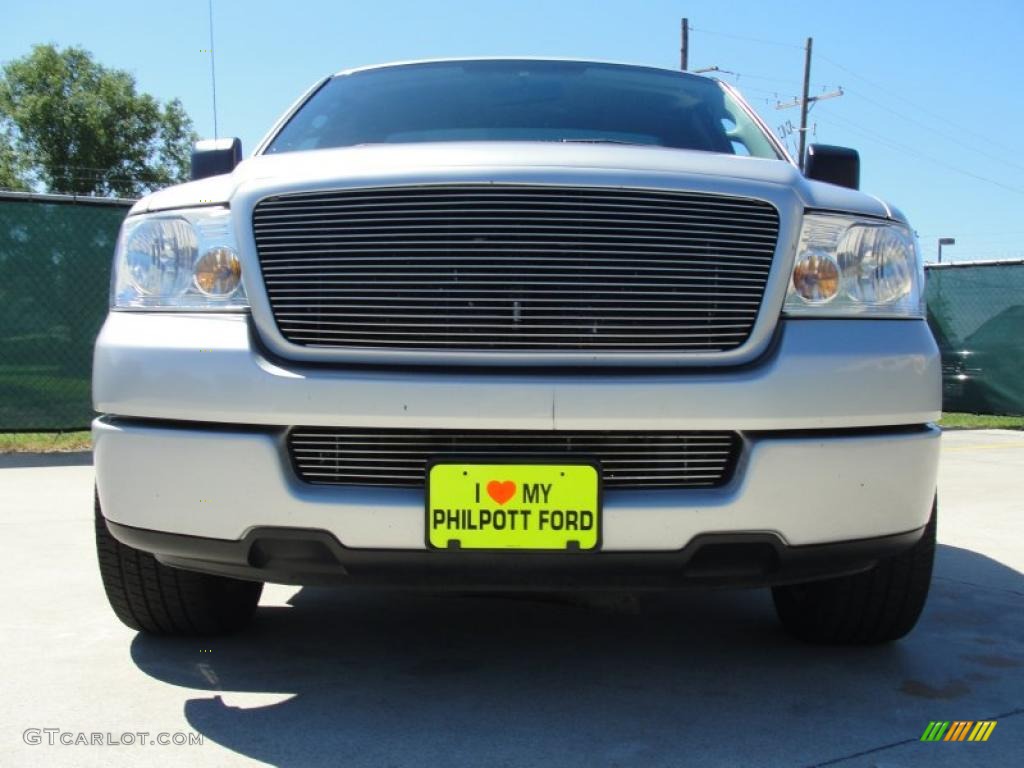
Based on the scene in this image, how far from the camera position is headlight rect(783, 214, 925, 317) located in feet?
7.77

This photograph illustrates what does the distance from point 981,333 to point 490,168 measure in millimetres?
10678

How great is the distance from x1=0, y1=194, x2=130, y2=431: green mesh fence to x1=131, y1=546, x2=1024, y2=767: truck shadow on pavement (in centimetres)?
479

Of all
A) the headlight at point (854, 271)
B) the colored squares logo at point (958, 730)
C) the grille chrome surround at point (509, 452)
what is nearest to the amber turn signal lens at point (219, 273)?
the grille chrome surround at point (509, 452)

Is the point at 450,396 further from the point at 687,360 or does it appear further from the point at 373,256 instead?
the point at 687,360

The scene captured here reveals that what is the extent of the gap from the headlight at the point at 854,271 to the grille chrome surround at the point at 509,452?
1.38ft

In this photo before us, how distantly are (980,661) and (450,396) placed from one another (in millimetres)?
1825

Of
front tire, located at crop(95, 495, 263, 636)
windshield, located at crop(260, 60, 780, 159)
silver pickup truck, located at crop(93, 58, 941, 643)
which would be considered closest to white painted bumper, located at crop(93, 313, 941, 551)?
silver pickup truck, located at crop(93, 58, 941, 643)

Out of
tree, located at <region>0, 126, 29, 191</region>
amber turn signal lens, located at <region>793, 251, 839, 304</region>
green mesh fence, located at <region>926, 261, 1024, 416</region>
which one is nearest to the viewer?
amber turn signal lens, located at <region>793, 251, 839, 304</region>

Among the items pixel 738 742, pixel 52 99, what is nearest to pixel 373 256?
pixel 738 742

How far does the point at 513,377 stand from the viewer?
215 cm

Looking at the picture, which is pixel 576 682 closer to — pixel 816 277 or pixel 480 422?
pixel 480 422

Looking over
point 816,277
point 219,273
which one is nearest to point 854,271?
point 816,277

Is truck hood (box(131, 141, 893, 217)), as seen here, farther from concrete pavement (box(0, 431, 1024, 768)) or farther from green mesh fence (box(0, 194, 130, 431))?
green mesh fence (box(0, 194, 130, 431))

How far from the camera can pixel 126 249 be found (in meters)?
A: 2.50
